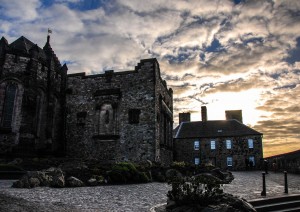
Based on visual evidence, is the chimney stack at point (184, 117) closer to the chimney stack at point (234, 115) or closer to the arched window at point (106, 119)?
the chimney stack at point (234, 115)

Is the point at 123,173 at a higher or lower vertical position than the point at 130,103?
lower

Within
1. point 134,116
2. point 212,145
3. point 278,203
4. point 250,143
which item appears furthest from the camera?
point 212,145

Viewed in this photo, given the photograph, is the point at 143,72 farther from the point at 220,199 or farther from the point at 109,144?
the point at 220,199

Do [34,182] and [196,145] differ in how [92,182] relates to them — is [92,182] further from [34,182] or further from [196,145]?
[196,145]

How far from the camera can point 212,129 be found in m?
39.7

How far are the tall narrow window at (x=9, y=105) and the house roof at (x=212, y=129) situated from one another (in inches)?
981

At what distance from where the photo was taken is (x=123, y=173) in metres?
13.9

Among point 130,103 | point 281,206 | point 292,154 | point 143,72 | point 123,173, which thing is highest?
point 143,72

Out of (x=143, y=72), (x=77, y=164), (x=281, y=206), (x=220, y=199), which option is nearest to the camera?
(x=220, y=199)

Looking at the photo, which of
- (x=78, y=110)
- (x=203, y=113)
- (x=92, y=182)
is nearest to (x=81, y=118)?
(x=78, y=110)

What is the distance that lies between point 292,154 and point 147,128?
1334 cm

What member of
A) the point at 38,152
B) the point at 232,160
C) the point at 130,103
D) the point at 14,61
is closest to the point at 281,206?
the point at 130,103

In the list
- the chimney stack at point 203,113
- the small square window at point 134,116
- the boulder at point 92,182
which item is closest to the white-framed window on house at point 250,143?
the chimney stack at point 203,113

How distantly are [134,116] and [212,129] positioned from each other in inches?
858
